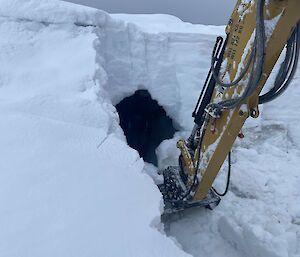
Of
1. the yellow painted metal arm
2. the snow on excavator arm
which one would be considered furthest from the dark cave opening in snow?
the yellow painted metal arm

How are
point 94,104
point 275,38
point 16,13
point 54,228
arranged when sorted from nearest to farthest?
point 54,228, point 275,38, point 94,104, point 16,13

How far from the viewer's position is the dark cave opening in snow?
5.71 meters

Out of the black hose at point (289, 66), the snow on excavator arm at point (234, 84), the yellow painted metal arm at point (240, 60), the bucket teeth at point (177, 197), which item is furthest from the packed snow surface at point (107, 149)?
the black hose at point (289, 66)

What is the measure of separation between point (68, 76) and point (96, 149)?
1.19 meters

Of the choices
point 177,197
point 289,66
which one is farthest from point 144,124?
point 289,66

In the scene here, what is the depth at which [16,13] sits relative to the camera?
4141 millimetres

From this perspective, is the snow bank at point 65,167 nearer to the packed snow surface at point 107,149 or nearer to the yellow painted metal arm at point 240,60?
the packed snow surface at point 107,149

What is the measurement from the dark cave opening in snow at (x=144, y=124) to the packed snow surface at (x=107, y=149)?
58 centimetres

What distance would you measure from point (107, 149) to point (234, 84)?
1.04 m

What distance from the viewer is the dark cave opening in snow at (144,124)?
225 inches

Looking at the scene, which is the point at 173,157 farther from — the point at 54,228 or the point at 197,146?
the point at 54,228

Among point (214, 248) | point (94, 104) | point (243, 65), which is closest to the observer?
point (243, 65)

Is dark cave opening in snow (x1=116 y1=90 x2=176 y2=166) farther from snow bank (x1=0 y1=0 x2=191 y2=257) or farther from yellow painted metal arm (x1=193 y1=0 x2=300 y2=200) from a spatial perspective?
yellow painted metal arm (x1=193 y1=0 x2=300 y2=200)

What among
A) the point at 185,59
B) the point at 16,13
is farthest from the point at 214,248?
the point at 16,13
